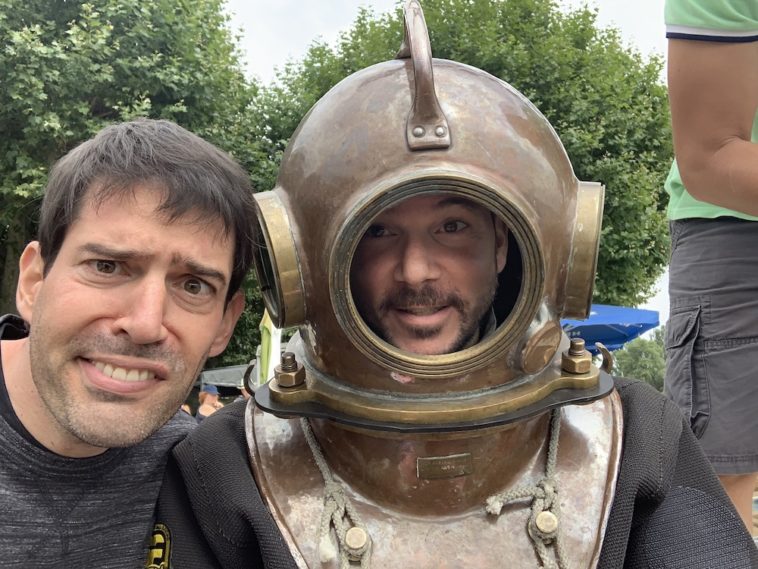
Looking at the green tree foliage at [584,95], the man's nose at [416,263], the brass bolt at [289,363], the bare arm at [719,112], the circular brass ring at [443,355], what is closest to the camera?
the circular brass ring at [443,355]

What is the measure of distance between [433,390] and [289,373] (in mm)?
317

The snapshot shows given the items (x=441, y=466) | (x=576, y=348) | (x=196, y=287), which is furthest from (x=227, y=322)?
(x=576, y=348)

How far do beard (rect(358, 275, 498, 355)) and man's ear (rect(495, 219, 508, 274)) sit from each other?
0.27ft

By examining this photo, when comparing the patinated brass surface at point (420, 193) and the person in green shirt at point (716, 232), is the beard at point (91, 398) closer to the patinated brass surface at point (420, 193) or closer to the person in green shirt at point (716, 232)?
the patinated brass surface at point (420, 193)

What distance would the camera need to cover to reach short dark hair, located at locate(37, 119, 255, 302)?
1.37m

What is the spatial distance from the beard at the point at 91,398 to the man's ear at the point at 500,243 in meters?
0.76

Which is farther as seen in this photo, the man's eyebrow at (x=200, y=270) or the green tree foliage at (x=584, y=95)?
the green tree foliage at (x=584, y=95)

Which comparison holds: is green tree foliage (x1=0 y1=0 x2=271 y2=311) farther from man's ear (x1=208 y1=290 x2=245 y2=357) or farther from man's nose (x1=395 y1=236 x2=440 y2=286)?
man's nose (x1=395 y1=236 x2=440 y2=286)

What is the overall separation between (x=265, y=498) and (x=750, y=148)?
141cm

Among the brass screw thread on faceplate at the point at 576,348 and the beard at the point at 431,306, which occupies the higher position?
the beard at the point at 431,306

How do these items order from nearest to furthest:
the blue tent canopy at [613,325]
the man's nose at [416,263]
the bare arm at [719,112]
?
the man's nose at [416,263], the bare arm at [719,112], the blue tent canopy at [613,325]

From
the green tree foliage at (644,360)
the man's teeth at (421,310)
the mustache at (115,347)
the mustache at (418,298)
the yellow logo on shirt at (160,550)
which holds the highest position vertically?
the mustache at (418,298)

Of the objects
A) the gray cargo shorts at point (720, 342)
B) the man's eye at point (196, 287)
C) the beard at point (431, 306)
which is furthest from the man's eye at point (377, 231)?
the gray cargo shorts at point (720, 342)

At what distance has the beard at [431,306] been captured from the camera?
4.22 feet
